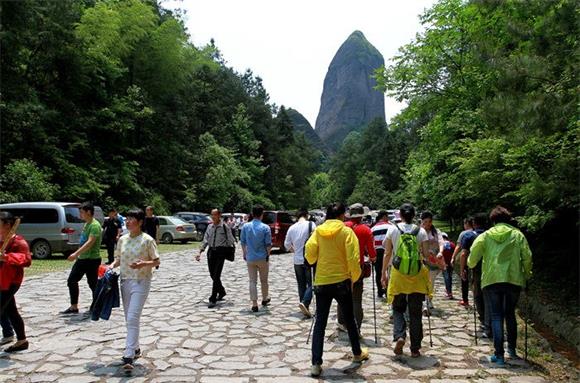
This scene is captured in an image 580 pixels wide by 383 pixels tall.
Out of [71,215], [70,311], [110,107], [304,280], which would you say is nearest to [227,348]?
[304,280]

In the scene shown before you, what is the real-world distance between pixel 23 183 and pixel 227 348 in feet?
61.3

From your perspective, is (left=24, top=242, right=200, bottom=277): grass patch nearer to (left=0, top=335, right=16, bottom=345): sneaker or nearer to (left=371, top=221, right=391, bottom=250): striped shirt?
(left=0, top=335, right=16, bottom=345): sneaker

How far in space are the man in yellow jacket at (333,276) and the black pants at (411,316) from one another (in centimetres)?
63

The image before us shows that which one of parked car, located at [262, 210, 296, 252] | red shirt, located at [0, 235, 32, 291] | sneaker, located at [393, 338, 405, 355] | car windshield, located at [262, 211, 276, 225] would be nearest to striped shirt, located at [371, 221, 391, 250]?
sneaker, located at [393, 338, 405, 355]

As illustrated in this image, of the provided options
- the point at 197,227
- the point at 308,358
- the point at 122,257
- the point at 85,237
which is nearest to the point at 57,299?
the point at 85,237

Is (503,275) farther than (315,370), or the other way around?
(503,275)

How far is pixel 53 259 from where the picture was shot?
16438 millimetres

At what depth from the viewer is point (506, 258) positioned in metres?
5.87

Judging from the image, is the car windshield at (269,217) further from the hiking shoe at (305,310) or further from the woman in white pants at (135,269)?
the woman in white pants at (135,269)

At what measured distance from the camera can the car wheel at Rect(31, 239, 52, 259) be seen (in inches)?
638

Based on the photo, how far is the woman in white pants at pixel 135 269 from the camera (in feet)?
17.9

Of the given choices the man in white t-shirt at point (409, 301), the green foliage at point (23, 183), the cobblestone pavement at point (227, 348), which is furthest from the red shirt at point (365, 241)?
the green foliage at point (23, 183)

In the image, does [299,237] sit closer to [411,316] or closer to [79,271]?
[411,316]

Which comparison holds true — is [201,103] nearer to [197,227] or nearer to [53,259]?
[197,227]
